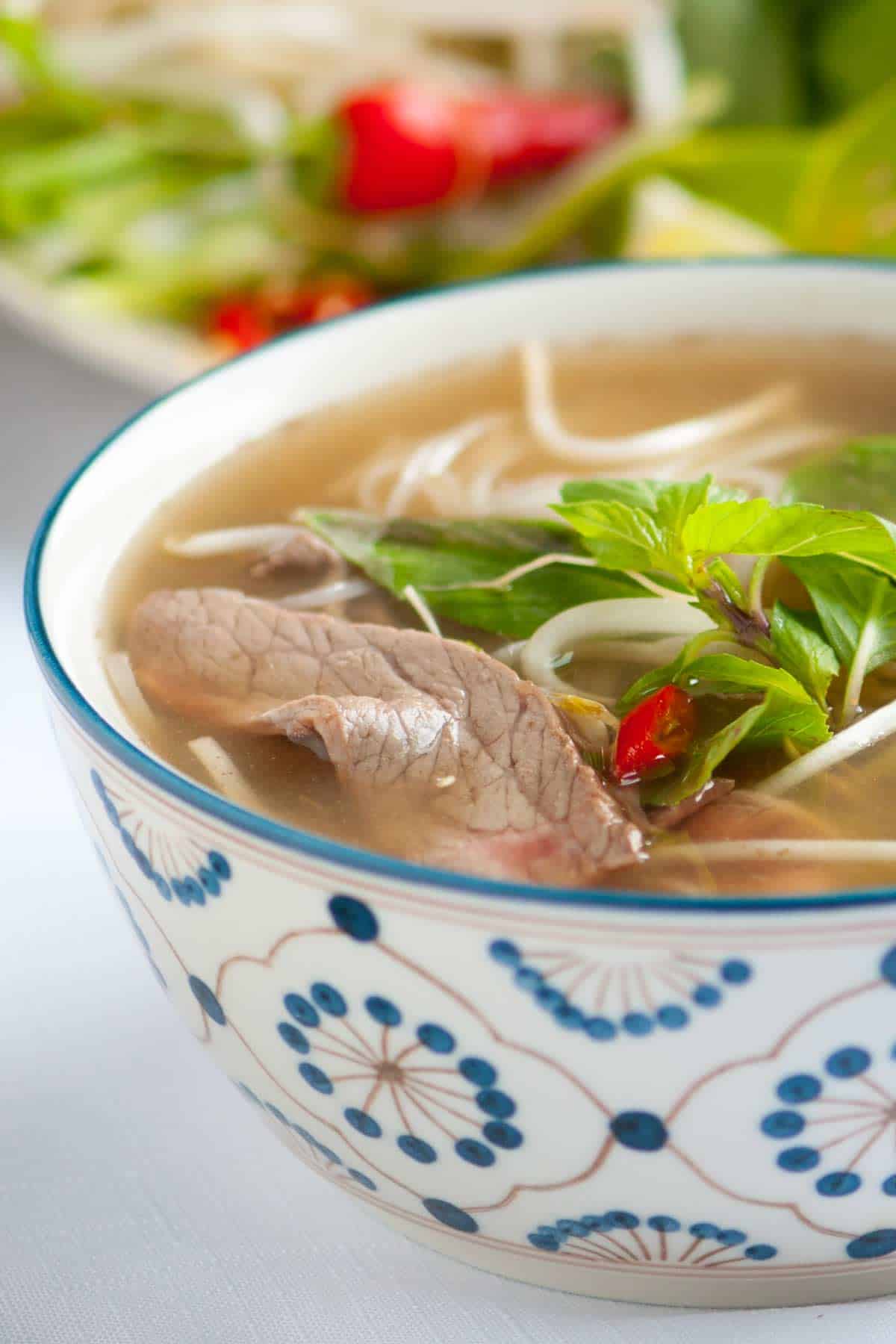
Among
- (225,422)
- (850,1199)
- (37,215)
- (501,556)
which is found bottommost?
(850,1199)

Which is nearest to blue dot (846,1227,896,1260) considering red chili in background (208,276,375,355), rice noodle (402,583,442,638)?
rice noodle (402,583,442,638)

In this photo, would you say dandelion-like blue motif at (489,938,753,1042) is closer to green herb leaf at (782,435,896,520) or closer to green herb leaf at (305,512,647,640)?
green herb leaf at (305,512,647,640)

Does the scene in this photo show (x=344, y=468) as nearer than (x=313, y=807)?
No

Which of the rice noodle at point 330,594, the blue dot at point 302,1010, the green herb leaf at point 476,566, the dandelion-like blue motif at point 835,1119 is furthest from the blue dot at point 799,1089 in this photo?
the rice noodle at point 330,594

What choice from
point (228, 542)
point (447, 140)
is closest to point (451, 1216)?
point (228, 542)

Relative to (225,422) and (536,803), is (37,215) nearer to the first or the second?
(225,422)

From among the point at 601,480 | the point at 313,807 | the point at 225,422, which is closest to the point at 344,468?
the point at 225,422
